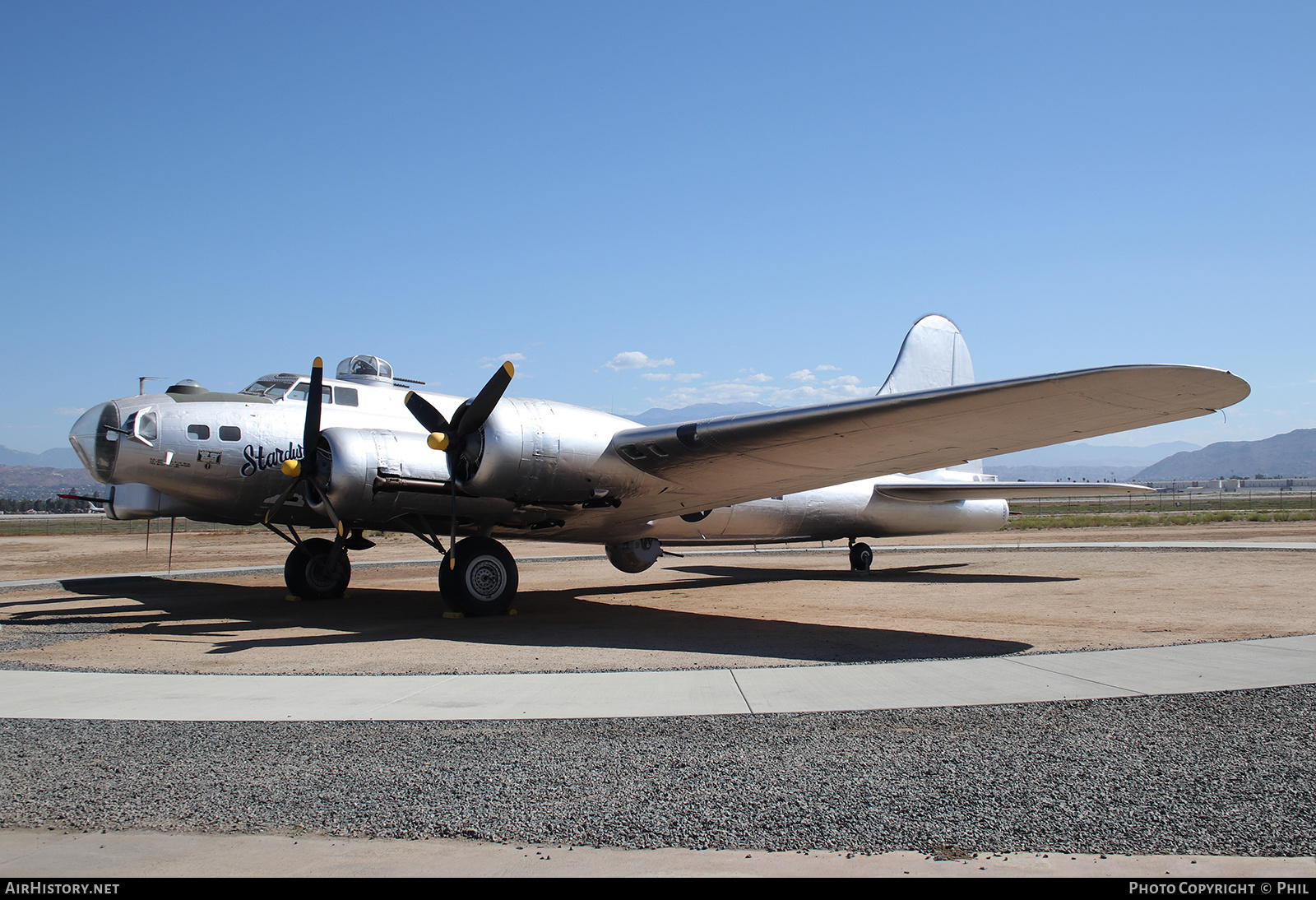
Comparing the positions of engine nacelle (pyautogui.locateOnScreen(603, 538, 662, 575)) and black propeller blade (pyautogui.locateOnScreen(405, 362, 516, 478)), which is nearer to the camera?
black propeller blade (pyautogui.locateOnScreen(405, 362, 516, 478))

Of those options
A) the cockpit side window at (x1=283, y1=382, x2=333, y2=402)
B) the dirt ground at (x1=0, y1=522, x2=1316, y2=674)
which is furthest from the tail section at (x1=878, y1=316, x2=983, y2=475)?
the cockpit side window at (x1=283, y1=382, x2=333, y2=402)

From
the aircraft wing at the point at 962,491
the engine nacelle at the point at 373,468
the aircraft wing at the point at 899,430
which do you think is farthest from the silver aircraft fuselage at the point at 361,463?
the aircraft wing at the point at 962,491

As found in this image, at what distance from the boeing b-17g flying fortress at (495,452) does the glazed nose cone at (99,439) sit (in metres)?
0.03

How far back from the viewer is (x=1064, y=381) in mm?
7422

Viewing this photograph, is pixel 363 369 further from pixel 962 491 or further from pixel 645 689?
pixel 962 491

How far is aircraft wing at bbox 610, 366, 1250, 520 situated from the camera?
Answer: 7340 mm

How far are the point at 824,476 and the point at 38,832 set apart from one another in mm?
9367

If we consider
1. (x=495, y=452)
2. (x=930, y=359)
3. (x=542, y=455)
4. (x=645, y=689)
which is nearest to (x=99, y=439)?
(x=495, y=452)

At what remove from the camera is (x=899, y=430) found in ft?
29.6

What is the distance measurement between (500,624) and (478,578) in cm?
81

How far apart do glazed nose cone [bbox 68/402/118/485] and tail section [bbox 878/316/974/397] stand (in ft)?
46.8

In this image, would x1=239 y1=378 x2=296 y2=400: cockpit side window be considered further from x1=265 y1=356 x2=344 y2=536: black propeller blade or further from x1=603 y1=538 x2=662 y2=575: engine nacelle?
x1=603 y1=538 x2=662 y2=575: engine nacelle

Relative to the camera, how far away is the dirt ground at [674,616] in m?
8.27
